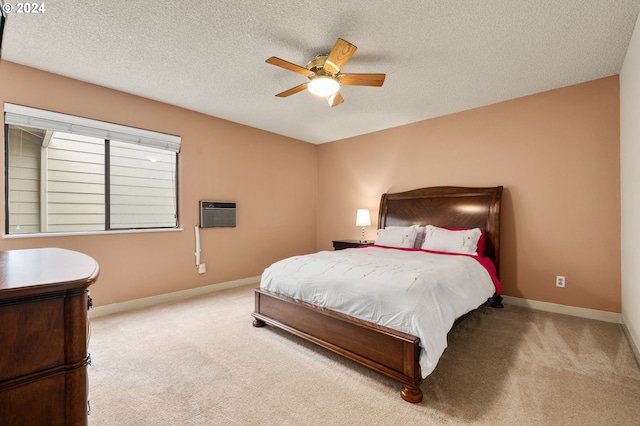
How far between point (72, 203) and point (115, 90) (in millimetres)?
1350

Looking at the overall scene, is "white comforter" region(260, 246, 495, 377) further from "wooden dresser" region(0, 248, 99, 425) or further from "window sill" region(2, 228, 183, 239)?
"window sill" region(2, 228, 183, 239)

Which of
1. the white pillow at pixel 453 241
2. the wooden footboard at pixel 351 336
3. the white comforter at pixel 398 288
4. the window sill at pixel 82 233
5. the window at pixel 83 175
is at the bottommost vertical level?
the wooden footboard at pixel 351 336

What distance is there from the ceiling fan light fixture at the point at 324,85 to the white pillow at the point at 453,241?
82.9 inches

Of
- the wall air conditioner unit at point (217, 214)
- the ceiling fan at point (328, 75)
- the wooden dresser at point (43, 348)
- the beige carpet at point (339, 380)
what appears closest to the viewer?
the wooden dresser at point (43, 348)

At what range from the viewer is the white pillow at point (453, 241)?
11.0ft

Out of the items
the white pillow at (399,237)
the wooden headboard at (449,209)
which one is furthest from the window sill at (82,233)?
the wooden headboard at (449,209)

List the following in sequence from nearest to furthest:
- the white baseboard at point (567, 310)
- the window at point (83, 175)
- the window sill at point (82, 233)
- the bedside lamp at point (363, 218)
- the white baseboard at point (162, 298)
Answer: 1. the window sill at point (82, 233)
2. the window at point (83, 175)
3. the white baseboard at point (567, 310)
4. the white baseboard at point (162, 298)
5. the bedside lamp at point (363, 218)

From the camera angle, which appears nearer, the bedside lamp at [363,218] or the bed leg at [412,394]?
the bed leg at [412,394]

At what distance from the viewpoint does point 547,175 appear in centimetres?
337

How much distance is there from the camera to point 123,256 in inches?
133

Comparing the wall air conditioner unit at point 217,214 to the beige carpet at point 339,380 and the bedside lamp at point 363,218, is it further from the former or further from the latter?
the bedside lamp at point 363,218

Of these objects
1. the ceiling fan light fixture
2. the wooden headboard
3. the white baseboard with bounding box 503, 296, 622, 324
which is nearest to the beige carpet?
the white baseboard with bounding box 503, 296, 622, 324

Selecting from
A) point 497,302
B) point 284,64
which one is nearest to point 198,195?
point 284,64

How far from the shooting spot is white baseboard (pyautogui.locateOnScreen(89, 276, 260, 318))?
320 centimetres
